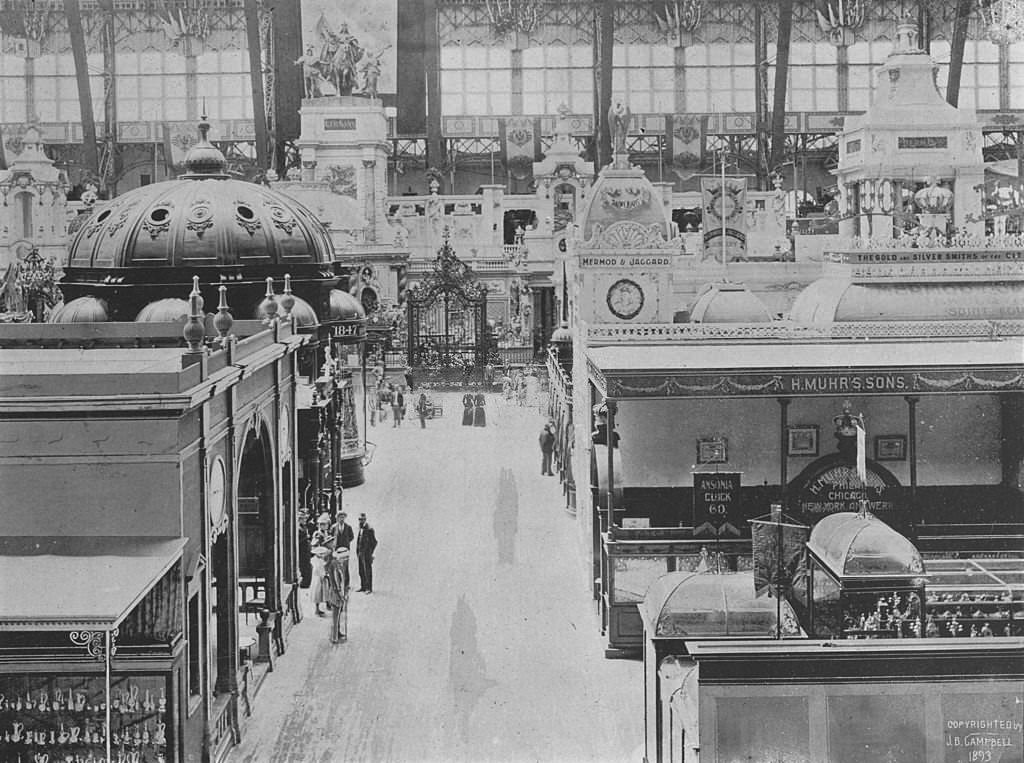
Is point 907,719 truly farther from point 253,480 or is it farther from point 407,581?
point 407,581

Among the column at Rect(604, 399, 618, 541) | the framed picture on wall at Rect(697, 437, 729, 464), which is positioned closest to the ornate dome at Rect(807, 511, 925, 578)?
the column at Rect(604, 399, 618, 541)

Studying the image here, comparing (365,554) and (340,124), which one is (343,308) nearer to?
(365,554)

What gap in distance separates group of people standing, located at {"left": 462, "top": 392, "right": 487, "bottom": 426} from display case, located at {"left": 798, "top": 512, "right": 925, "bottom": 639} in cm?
2467

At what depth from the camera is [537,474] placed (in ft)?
89.6

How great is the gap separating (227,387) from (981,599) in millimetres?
6997

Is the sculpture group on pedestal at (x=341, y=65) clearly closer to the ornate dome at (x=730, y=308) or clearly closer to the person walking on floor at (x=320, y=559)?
the ornate dome at (x=730, y=308)

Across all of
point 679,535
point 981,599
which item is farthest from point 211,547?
point 981,599

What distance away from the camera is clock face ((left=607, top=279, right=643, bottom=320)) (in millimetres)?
24766

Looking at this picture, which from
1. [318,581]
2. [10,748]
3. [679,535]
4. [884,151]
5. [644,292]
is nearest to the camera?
[10,748]

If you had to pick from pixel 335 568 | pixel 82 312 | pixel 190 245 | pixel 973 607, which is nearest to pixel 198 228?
pixel 190 245

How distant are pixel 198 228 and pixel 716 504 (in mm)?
10020

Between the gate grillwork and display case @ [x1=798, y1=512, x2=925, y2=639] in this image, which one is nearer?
display case @ [x1=798, y1=512, x2=925, y2=639]

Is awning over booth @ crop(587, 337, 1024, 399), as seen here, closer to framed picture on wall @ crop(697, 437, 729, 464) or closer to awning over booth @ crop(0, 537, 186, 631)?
framed picture on wall @ crop(697, 437, 729, 464)

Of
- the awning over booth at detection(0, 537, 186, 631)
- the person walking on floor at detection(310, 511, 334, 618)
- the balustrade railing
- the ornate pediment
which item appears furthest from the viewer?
the ornate pediment
